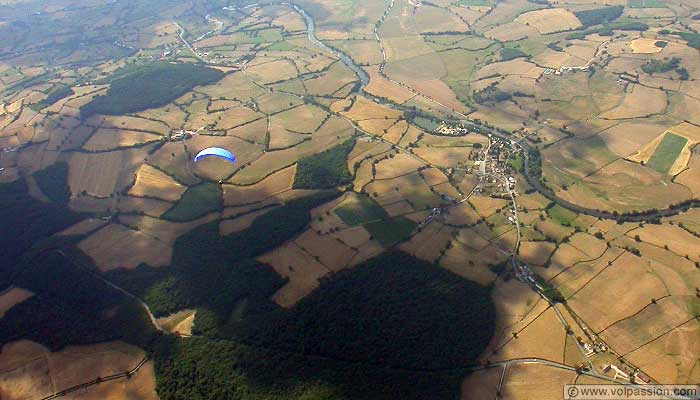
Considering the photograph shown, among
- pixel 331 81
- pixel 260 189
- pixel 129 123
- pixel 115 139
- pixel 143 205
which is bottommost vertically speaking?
pixel 331 81

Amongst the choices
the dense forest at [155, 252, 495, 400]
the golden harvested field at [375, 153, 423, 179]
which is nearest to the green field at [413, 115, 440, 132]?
the golden harvested field at [375, 153, 423, 179]

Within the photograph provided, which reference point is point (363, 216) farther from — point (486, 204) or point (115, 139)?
point (115, 139)

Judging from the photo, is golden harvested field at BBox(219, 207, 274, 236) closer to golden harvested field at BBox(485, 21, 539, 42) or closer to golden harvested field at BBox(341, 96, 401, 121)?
golden harvested field at BBox(341, 96, 401, 121)

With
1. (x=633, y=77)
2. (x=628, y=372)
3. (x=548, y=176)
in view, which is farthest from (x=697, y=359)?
(x=633, y=77)

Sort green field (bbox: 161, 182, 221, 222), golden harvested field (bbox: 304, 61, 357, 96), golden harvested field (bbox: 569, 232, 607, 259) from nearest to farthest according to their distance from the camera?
golden harvested field (bbox: 569, 232, 607, 259) → green field (bbox: 161, 182, 221, 222) → golden harvested field (bbox: 304, 61, 357, 96)

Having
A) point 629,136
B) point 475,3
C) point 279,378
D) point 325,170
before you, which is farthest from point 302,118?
point 475,3
